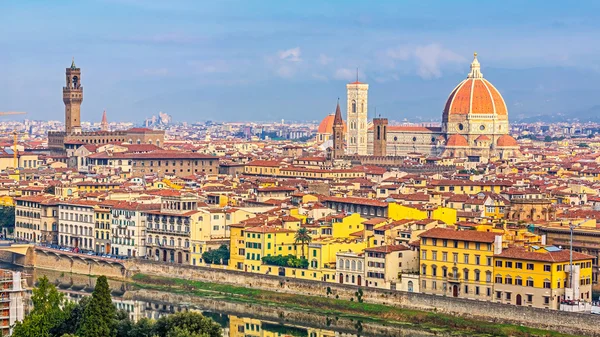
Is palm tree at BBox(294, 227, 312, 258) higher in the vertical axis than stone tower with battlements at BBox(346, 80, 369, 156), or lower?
lower

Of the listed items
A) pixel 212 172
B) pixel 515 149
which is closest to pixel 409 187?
pixel 212 172

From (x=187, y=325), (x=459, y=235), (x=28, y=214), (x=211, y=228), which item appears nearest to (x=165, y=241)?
(x=211, y=228)

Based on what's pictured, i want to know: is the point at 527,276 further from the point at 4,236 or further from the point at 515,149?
the point at 515,149

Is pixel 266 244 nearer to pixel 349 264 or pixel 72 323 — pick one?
pixel 349 264

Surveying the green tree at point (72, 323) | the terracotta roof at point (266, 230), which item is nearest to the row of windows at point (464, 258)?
the terracotta roof at point (266, 230)

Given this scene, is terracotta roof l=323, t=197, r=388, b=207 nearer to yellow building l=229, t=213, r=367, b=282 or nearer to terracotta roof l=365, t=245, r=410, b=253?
yellow building l=229, t=213, r=367, b=282

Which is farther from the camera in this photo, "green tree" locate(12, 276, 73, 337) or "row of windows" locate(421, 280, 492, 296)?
"row of windows" locate(421, 280, 492, 296)

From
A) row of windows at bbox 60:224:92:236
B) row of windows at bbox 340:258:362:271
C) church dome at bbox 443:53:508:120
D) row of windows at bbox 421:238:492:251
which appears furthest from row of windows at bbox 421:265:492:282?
church dome at bbox 443:53:508:120

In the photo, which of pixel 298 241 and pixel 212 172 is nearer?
pixel 298 241
